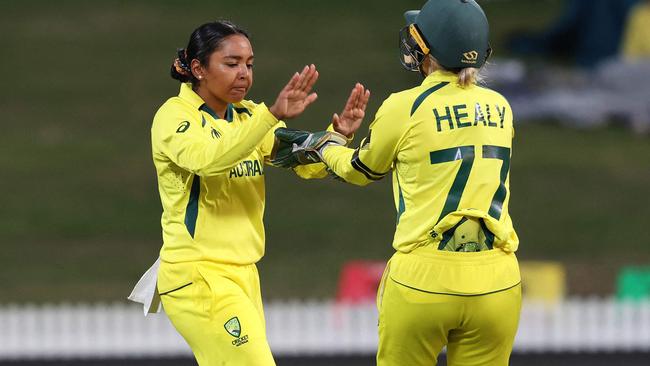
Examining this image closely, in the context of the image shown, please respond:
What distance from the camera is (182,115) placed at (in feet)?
18.5

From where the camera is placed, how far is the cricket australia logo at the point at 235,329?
5.48m

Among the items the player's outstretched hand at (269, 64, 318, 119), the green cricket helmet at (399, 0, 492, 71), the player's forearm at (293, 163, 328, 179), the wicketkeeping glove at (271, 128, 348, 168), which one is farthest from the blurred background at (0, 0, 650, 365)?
the green cricket helmet at (399, 0, 492, 71)

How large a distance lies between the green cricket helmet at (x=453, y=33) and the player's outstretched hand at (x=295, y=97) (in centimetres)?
44

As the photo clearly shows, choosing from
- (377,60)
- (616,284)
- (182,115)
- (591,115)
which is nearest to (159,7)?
(377,60)

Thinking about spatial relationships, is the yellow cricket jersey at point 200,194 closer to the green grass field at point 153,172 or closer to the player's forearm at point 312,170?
the player's forearm at point 312,170

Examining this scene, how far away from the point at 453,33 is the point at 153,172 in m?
13.7

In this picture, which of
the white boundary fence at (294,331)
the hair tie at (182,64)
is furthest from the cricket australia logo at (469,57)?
the white boundary fence at (294,331)

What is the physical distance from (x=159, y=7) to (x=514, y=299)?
70.9 feet

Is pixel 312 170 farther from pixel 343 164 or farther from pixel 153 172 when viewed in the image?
pixel 153 172

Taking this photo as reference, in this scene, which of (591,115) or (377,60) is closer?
(591,115)

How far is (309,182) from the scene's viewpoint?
18438 millimetres

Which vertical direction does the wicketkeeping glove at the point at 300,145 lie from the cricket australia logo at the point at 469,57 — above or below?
below

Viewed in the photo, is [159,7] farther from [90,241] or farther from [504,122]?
[504,122]

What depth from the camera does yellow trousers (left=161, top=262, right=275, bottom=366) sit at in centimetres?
548
